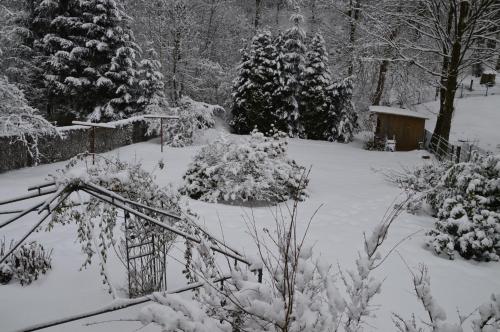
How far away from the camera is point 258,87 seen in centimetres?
2039

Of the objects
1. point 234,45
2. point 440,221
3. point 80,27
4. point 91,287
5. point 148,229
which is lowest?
point 91,287

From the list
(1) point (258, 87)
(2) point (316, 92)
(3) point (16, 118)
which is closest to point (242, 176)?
(3) point (16, 118)

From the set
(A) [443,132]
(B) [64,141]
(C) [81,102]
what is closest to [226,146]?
(B) [64,141]

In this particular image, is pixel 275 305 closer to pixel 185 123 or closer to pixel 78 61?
pixel 185 123

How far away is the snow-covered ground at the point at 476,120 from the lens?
61.3 ft

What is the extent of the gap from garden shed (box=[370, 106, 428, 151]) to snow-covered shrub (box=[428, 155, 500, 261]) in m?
10.3

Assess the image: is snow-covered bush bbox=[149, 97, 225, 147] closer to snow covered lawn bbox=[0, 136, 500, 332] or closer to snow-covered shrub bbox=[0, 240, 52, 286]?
snow covered lawn bbox=[0, 136, 500, 332]

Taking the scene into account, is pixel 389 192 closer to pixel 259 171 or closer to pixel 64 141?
pixel 259 171

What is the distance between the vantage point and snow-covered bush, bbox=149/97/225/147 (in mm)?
16781

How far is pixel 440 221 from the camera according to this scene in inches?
249

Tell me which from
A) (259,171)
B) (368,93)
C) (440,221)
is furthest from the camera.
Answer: (368,93)

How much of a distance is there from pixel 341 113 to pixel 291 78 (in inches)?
140

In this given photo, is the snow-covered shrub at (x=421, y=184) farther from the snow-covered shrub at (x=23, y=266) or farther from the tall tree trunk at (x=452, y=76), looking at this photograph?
the snow-covered shrub at (x=23, y=266)

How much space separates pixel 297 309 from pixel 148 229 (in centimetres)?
246
